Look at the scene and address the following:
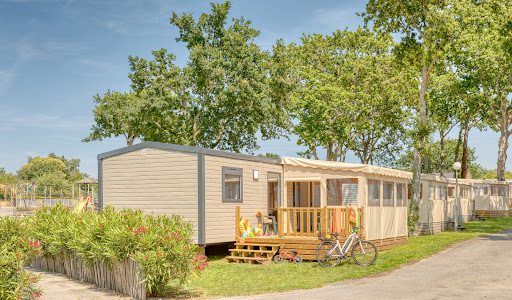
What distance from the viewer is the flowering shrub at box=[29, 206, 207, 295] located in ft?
31.0

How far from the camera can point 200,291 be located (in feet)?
34.4

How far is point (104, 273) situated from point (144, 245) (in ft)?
6.30

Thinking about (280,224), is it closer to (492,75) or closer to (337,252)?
(337,252)

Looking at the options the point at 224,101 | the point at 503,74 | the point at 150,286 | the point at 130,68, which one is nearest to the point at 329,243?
the point at 150,286

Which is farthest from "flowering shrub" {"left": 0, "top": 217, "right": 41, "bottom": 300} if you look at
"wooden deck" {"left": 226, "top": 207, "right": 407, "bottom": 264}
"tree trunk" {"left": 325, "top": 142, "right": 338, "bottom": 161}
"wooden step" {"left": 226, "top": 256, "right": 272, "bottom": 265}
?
"tree trunk" {"left": 325, "top": 142, "right": 338, "bottom": 161}

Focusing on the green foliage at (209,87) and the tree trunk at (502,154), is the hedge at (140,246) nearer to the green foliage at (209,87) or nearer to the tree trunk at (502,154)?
the green foliage at (209,87)

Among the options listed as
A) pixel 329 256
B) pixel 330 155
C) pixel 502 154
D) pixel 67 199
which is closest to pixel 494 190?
pixel 502 154

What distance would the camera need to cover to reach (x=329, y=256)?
13281mm

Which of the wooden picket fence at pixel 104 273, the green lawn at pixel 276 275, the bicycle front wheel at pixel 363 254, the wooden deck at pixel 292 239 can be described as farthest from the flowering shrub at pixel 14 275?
the bicycle front wheel at pixel 363 254

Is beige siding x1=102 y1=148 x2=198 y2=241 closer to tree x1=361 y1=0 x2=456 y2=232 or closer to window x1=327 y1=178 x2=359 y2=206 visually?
window x1=327 y1=178 x2=359 y2=206

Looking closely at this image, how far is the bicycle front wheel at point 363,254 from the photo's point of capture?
1351cm

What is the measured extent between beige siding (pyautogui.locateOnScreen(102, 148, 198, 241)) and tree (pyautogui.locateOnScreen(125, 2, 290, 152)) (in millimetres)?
14302

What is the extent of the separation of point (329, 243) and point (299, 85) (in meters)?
21.9

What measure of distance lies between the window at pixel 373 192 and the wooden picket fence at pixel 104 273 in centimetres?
827
